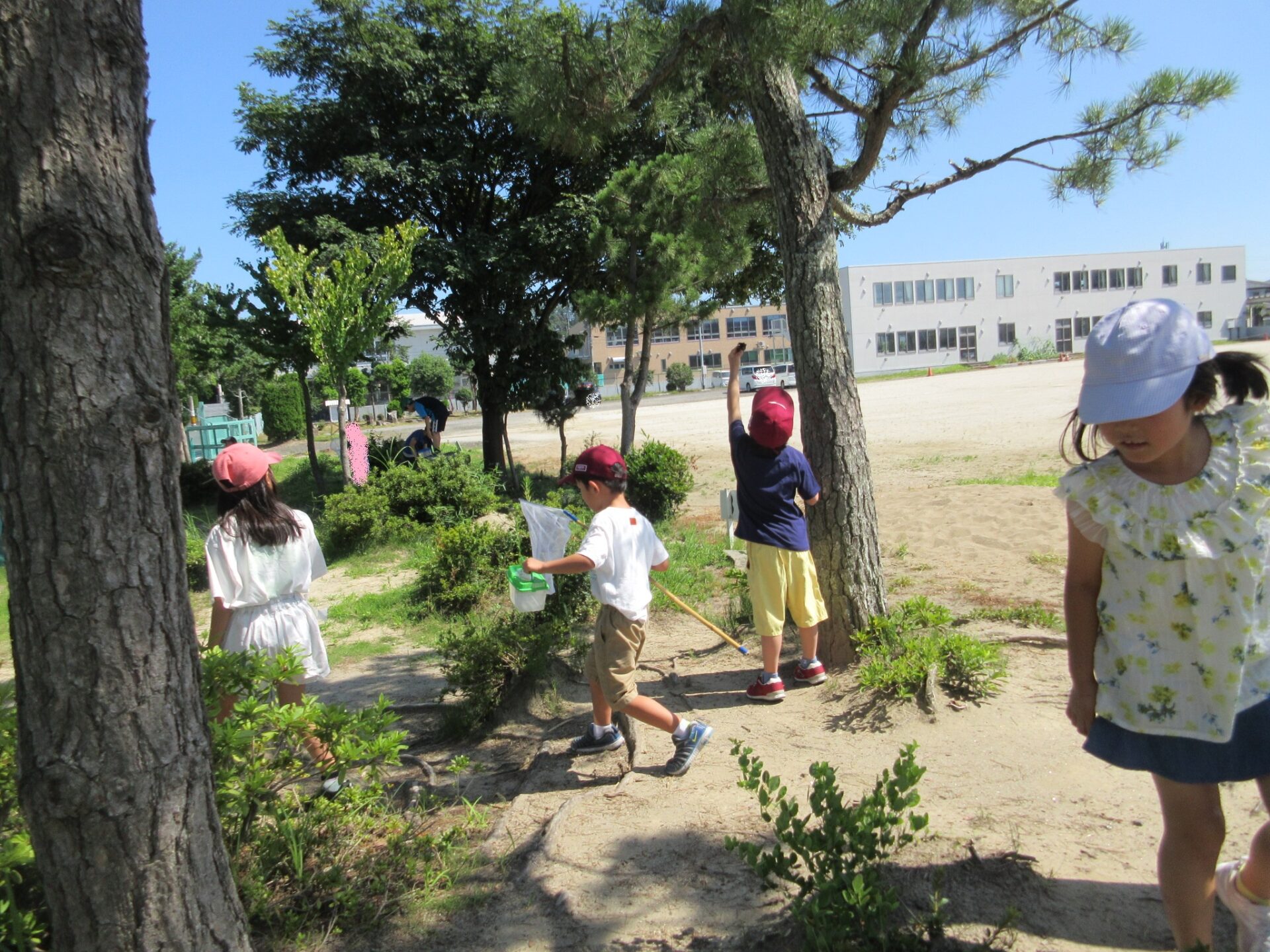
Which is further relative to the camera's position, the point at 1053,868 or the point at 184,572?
the point at 1053,868

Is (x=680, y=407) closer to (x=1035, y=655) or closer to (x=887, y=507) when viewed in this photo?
(x=887, y=507)

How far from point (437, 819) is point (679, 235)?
8113 mm

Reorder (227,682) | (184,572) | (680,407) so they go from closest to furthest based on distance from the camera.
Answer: (184,572) < (227,682) < (680,407)

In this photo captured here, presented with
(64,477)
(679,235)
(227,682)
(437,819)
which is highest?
(679,235)

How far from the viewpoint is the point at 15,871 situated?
7.48 feet

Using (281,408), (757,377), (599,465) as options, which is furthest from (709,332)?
(599,465)

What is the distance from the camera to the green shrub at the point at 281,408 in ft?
108

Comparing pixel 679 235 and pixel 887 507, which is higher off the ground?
pixel 679 235

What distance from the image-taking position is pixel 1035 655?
467cm

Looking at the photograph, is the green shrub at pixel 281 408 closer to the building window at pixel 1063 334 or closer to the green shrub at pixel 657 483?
the green shrub at pixel 657 483

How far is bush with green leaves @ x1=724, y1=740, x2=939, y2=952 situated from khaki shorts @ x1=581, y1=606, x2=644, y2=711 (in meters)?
1.24

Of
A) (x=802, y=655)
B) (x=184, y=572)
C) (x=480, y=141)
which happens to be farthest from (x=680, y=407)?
(x=184, y=572)

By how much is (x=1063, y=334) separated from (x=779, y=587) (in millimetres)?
63088

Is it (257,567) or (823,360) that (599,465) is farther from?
(823,360)
